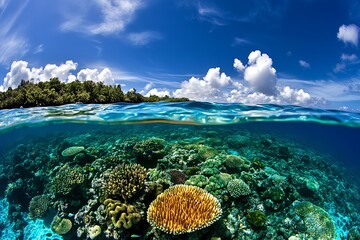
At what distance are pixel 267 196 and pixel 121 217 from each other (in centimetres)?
545

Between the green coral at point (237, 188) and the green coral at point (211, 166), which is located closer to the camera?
the green coral at point (237, 188)

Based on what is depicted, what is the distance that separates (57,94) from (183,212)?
79.7 feet

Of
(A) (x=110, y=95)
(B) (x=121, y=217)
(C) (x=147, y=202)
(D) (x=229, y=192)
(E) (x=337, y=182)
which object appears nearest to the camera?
(B) (x=121, y=217)

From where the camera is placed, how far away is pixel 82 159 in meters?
11.0

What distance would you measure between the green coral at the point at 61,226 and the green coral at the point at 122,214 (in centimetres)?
264

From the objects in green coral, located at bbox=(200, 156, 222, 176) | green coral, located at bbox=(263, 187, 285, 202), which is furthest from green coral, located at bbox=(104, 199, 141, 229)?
green coral, located at bbox=(263, 187, 285, 202)

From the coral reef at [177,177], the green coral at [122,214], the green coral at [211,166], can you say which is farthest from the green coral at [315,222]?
the green coral at [122,214]

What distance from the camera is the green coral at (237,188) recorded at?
8141 mm

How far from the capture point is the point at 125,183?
730 centimetres

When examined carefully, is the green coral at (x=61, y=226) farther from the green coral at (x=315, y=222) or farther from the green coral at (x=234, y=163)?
the green coral at (x=315, y=222)

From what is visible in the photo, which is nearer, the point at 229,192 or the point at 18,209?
the point at 229,192

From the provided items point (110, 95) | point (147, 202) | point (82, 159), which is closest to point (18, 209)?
point (82, 159)

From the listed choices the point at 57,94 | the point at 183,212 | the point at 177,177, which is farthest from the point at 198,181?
the point at 57,94

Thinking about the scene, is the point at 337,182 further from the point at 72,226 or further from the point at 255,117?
the point at 72,226
